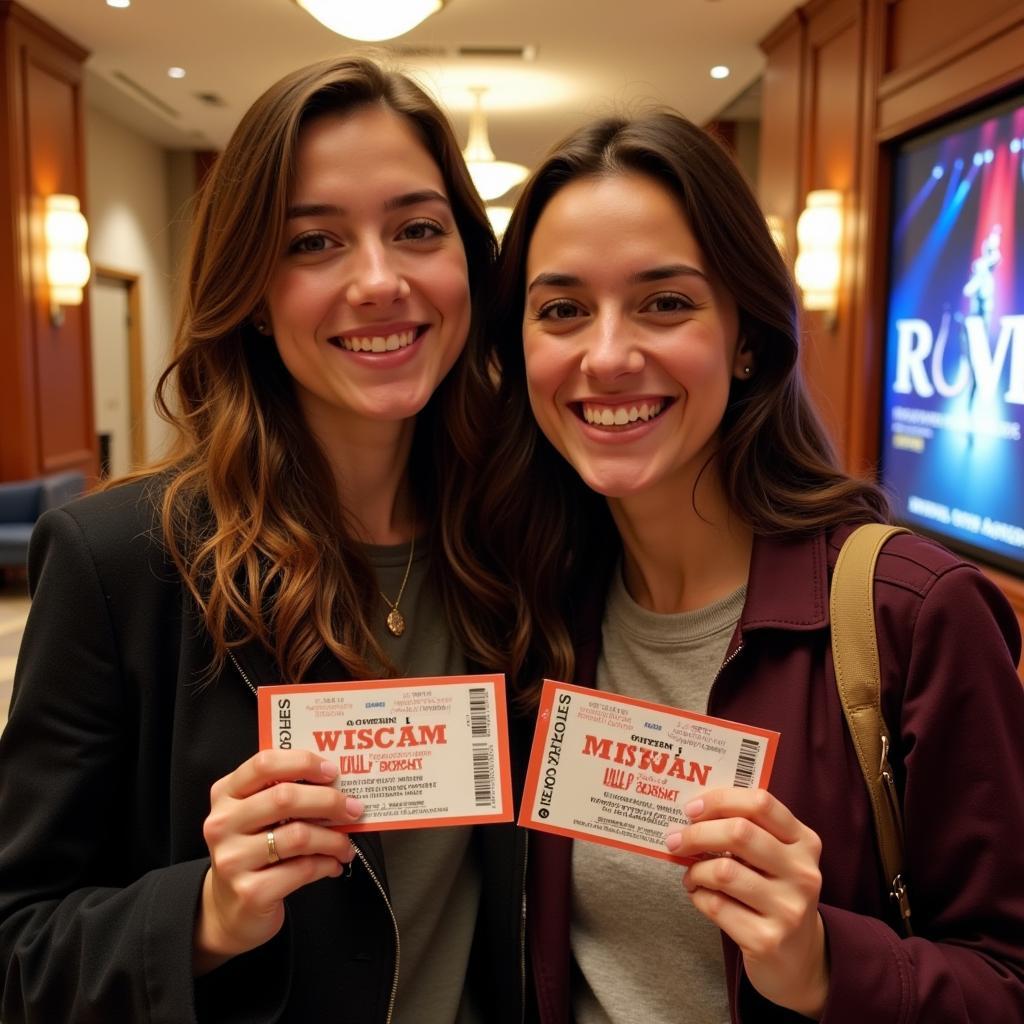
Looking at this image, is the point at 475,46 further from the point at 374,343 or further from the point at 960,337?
the point at 374,343

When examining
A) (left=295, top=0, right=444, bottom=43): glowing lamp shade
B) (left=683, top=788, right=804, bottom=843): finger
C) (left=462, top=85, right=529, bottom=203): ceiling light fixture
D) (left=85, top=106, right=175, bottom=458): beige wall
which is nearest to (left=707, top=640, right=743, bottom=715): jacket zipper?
(left=683, top=788, right=804, bottom=843): finger

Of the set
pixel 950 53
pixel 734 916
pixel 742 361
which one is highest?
pixel 950 53

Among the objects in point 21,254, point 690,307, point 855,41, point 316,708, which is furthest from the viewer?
point 21,254

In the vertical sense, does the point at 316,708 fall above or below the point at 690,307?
below

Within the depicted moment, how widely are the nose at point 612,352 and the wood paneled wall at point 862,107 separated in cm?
309

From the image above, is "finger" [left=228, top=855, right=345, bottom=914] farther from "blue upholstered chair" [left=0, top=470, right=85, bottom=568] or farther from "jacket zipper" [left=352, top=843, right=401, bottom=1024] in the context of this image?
"blue upholstered chair" [left=0, top=470, right=85, bottom=568]

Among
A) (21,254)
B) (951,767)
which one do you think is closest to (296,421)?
(951,767)

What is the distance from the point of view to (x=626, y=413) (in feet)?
4.31

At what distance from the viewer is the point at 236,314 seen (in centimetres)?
136

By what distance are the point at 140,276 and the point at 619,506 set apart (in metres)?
10.0

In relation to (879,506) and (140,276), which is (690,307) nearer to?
(879,506)

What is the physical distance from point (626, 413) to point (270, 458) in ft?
1.51

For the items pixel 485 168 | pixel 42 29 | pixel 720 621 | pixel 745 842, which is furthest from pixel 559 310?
pixel 42 29

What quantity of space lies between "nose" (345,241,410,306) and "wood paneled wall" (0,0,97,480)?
20.5ft
